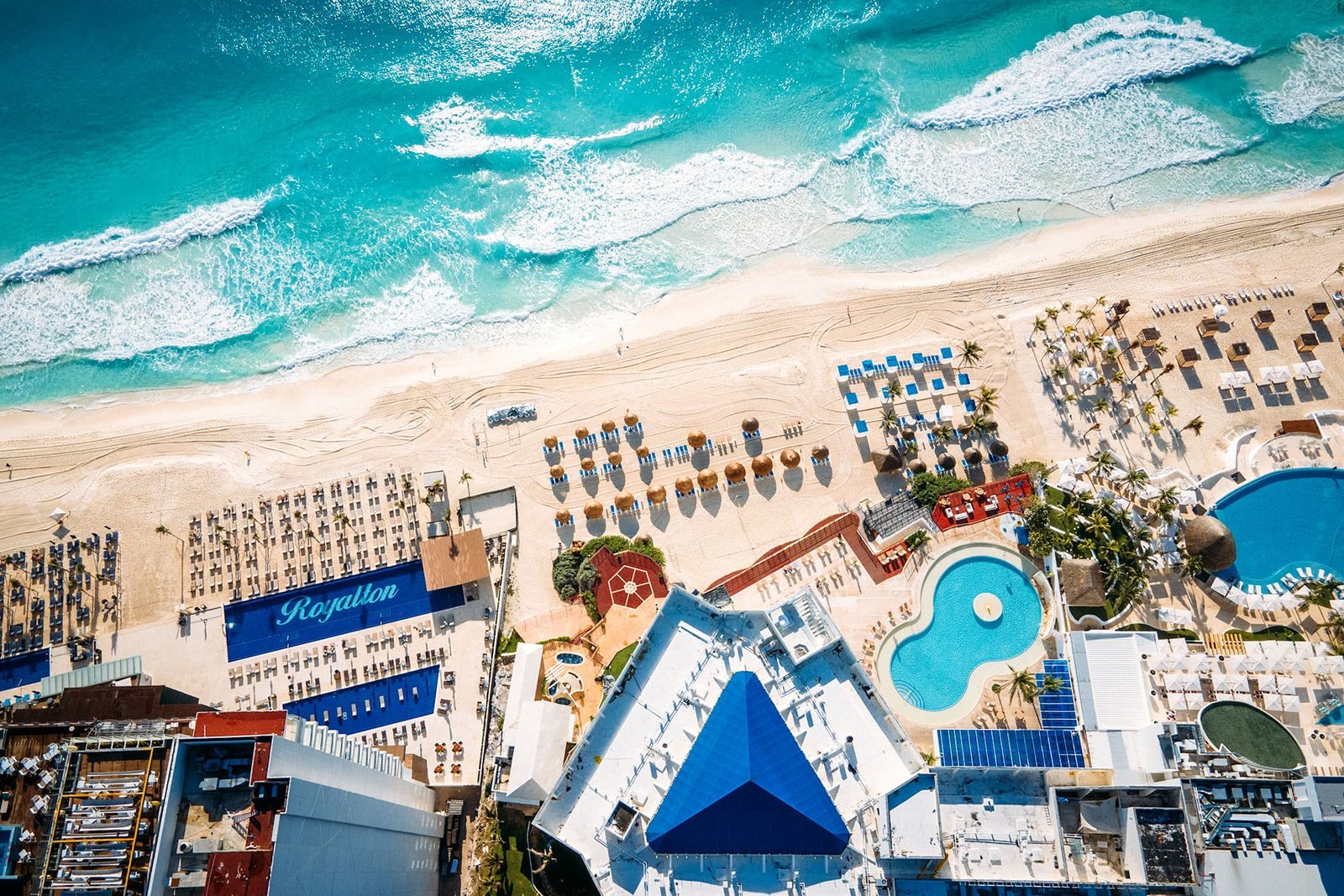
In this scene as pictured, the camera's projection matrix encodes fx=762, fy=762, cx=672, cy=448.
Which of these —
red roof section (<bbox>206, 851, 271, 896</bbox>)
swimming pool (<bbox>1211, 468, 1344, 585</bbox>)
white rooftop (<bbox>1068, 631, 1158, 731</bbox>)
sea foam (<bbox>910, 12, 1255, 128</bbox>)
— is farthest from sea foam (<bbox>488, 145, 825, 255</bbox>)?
red roof section (<bbox>206, 851, 271, 896</bbox>)

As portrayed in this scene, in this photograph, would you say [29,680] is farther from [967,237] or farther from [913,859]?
[967,237]

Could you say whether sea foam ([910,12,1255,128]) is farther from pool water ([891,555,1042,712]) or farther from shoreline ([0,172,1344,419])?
pool water ([891,555,1042,712])

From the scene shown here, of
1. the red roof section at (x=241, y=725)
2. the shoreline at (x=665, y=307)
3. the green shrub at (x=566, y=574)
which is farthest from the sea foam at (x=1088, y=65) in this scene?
the red roof section at (x=241, y=725)

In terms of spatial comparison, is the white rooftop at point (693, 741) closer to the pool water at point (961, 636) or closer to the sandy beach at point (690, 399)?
the pool water at point (961, 636)

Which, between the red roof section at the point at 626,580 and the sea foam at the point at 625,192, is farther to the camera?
the sea foam at the point at 625,192

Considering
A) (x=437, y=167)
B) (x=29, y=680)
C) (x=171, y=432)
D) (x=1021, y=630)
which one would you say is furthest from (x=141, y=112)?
(x=1021, y=630)

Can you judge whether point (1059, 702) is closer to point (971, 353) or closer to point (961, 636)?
point (961, 636)
